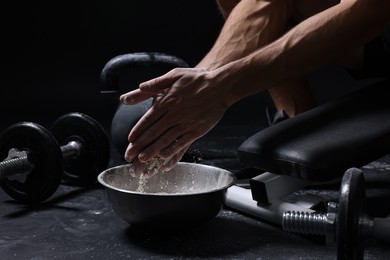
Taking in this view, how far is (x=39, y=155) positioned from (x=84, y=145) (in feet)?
0.58

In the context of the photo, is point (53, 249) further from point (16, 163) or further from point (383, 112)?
point (383, 112)

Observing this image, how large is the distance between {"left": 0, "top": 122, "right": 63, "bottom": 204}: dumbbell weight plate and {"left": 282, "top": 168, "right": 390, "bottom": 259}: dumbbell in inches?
23.5

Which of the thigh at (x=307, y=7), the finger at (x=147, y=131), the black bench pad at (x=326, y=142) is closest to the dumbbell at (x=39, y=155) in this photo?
the finger at (x=147, y=131)

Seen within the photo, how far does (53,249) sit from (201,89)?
1.26ft

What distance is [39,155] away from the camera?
1.43m

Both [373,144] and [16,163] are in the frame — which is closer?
[373,144]

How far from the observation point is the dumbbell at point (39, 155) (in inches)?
55.5

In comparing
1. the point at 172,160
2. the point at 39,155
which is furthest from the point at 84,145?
the point at 172,160

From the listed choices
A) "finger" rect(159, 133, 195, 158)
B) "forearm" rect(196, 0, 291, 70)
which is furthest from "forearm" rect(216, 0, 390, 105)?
"forearm" rect(196, 0, 291, 70)

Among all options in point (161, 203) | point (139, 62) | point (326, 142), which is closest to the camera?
point (161, 203)

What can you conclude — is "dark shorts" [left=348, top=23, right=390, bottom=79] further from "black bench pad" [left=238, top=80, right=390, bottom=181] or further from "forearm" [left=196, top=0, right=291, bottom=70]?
"forearm" [left=196, top=0, right=291, bottom=70]

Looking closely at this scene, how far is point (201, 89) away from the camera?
122 cm

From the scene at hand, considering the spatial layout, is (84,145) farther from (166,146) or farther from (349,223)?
(349,223)

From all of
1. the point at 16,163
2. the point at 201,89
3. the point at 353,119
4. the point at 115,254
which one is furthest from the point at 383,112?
the point at 16,163
